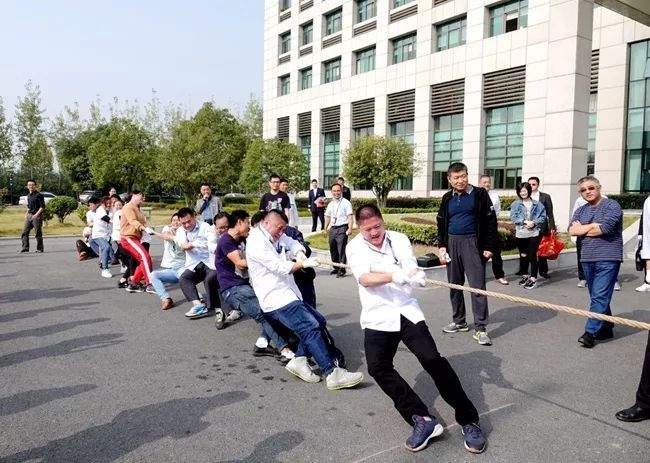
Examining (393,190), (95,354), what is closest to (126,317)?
(95,354)

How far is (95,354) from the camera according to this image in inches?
203

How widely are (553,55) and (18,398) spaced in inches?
585

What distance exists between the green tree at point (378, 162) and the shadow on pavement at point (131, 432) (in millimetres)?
22651

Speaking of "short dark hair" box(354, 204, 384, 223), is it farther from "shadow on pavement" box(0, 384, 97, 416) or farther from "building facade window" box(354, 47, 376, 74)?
"building facade window" box(354, 47, 376, 74)

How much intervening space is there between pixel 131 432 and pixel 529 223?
7.48 m

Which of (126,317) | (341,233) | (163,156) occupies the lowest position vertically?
(126,317)

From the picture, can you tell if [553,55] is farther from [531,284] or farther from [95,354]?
[95,354]

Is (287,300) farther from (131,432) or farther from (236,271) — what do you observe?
(131,432)

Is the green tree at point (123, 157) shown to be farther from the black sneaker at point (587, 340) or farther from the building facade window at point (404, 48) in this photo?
the black sneaker at point (587, 340)

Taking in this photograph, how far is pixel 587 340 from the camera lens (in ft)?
17.4

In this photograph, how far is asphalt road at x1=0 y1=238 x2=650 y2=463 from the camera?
10.5 feet

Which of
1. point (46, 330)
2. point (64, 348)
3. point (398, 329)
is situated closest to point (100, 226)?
point (46, 330)

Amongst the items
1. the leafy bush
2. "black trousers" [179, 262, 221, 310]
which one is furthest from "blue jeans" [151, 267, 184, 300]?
the leafy bush

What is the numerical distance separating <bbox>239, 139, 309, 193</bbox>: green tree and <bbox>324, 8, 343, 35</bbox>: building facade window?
32.5 feet
